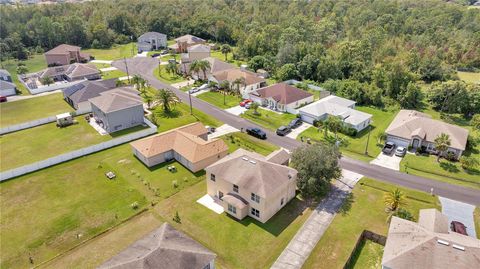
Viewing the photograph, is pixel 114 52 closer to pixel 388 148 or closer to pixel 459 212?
pixel 388 148

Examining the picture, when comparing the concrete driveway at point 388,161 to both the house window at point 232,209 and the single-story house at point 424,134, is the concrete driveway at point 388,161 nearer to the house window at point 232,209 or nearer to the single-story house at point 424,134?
the single-story house at point 424,134

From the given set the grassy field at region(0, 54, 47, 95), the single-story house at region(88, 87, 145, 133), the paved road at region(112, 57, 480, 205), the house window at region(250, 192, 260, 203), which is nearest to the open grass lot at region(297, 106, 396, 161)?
the paved road at region(112, 57, 480, 205)

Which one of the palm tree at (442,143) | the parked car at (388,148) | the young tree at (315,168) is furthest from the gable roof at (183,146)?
the palm tree at (442,143)

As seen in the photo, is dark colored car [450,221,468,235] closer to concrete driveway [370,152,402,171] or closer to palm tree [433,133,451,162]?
concrete driveway [370,152,402,171]

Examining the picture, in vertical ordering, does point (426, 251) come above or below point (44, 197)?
above

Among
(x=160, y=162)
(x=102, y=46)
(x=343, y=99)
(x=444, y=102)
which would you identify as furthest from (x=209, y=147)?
(x=102, y=46)

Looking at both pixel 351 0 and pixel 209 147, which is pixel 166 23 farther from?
pixel 209 147

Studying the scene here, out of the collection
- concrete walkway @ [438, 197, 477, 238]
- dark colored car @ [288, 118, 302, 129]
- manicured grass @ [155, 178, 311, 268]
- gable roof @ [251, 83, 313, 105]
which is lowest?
manicured grass @ [155, 178, 311, 268]
